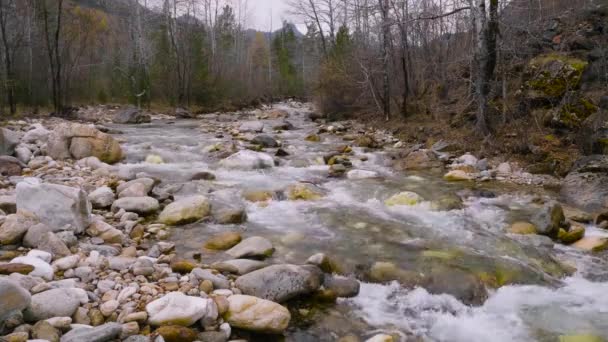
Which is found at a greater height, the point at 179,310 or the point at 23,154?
the point at 23,154

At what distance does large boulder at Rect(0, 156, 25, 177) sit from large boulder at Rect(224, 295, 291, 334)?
17.9ft

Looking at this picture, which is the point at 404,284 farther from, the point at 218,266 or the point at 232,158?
the point at 232,158

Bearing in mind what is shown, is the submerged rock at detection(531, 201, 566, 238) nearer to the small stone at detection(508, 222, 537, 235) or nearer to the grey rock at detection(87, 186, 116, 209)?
the small stone at detection(508, 222, 537, 235)

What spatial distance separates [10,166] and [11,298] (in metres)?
5.36

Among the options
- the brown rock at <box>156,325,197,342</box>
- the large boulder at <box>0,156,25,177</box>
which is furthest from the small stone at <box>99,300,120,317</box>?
the large boulder at <box>0,156,25,177</box>

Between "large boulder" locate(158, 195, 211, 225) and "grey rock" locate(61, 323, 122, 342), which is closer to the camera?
"grey rock" locate(61, 323, 122, 342)

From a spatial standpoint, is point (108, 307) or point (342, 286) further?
point (342, 286)

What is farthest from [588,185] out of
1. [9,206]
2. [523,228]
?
[9,206]

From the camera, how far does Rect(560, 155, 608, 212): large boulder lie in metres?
6.38

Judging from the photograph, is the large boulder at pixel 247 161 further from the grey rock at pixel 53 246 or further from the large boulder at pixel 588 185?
the large boulder at pixel 588 185

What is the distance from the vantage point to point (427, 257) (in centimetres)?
474

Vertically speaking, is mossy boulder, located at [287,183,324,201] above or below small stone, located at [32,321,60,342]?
above

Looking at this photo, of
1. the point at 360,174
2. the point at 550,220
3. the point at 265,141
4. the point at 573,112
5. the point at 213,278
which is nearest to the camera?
the point at 213,278

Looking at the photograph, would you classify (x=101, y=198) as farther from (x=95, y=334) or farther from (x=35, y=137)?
(x=35, y=137)
